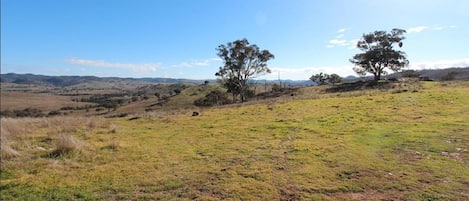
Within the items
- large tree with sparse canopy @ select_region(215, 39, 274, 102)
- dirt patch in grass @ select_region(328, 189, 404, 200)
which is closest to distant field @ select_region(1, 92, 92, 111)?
large tree with sparse canopy @ select_region(215, 39, 274, 102)

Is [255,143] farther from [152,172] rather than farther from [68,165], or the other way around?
[68,165]

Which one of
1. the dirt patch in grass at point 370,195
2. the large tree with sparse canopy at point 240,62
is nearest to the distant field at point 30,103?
the large tree with sparse canopy at point 240,62

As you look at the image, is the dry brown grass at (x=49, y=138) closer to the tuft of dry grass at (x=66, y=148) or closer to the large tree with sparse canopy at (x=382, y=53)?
the tuft of dry grass at (x=66, y=148)

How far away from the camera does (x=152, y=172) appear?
8.79 metres

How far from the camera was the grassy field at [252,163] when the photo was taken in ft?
23.7

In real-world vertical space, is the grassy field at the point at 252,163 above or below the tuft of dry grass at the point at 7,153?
below

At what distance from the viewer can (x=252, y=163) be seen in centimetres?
947

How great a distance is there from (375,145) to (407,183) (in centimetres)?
399

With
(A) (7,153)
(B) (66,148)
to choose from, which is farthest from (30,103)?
(B) (66,148)

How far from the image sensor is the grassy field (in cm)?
723

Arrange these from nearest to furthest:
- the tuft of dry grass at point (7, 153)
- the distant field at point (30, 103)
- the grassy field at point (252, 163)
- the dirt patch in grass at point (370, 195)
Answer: the dirt patch in grass at point (370, 195) → the grassy field at point (252, 163) → the tuft of dry grass at point (7, 153) → the distant field at point (30, 103)

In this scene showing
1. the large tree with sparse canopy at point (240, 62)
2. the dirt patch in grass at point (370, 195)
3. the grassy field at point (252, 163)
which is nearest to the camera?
the dirt patch in grass at point (370, 195)

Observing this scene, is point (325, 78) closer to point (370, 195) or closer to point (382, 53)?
point (382, 53)

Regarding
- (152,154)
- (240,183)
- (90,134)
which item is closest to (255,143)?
(152,154)
